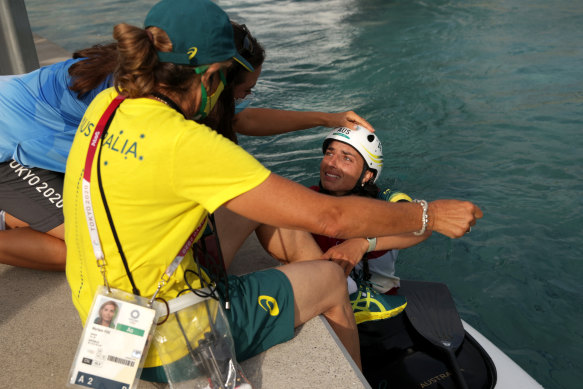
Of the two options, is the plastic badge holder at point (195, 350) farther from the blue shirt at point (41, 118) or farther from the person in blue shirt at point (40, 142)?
the blue shirt at point (41, 118)

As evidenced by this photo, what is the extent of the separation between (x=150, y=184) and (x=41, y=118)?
190 centimetres

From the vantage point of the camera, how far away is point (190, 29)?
6.93 feet

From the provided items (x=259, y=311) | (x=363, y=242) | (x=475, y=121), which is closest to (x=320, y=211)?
(x=259, y=311)

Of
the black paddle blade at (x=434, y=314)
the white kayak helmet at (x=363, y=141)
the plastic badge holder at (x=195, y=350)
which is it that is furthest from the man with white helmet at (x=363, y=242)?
the plastic badge holder at (x=195, y=350)

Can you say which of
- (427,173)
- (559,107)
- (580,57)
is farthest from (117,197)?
(580,57)

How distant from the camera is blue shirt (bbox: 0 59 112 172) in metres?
3.58

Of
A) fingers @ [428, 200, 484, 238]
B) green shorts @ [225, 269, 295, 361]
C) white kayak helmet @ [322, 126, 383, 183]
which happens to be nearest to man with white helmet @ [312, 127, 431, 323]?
white kayak helmet @ [322, 126, 383, 183]

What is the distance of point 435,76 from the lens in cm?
1158

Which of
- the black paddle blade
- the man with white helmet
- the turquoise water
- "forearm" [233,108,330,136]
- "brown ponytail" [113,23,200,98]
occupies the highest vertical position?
"brown ponytail" [113,23,200,98]

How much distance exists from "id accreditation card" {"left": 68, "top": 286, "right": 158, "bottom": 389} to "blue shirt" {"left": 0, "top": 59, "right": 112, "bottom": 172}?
1.67m

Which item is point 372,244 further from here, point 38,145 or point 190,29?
point 38,145

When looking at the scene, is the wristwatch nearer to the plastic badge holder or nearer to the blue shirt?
Result: the plastic badge holder

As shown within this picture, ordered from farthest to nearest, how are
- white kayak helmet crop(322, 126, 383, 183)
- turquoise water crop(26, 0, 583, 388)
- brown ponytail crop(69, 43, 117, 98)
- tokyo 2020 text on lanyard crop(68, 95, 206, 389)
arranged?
turquoise water crop(26, 0, 583, 388)
white kayak helmet crop(322, 126, 383, 183)
brown ponytail crop(69, 43, 117, 98)
tokyo 2020 text on lanyard crop(68, 95, 206, 389)

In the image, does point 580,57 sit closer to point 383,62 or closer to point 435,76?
point 435,76
